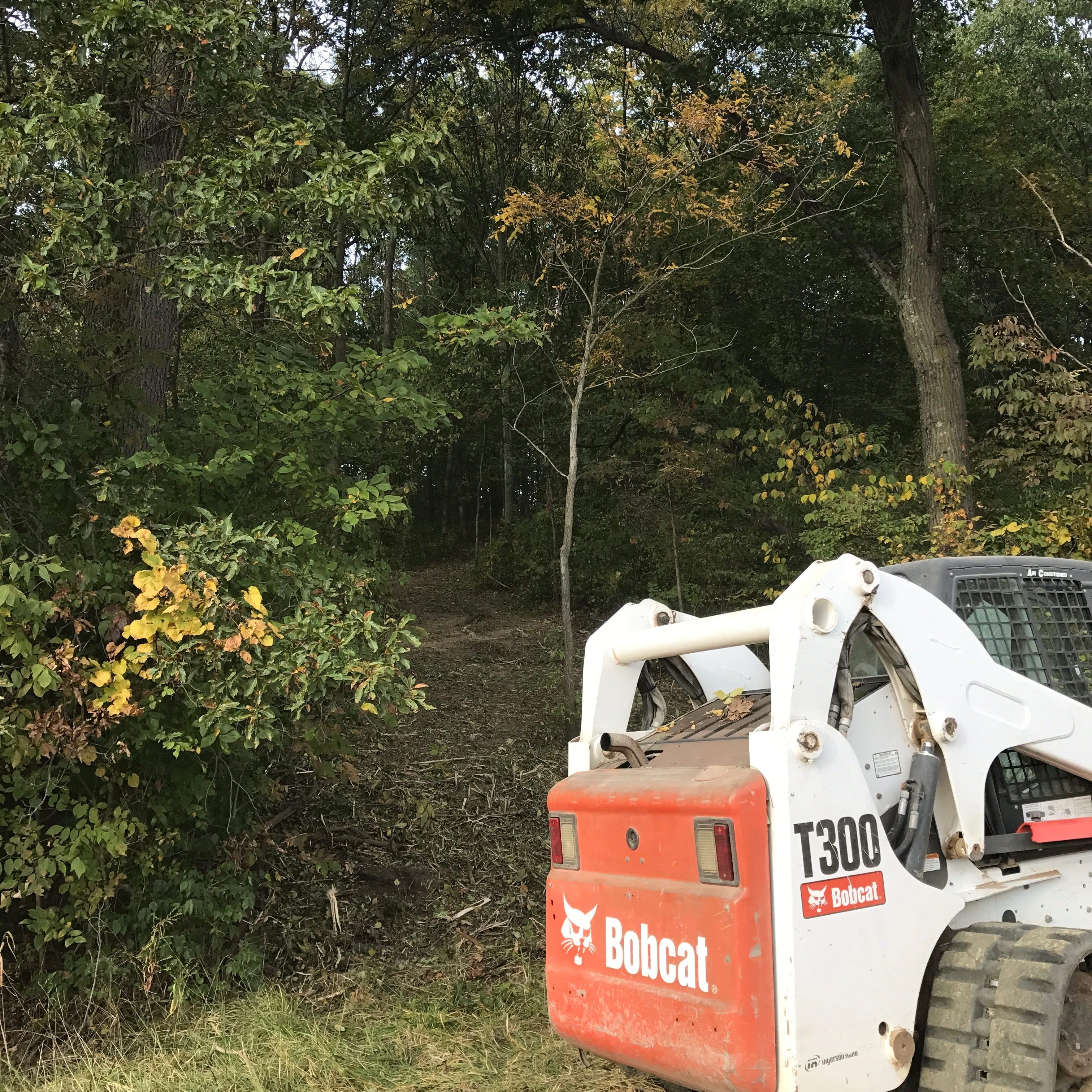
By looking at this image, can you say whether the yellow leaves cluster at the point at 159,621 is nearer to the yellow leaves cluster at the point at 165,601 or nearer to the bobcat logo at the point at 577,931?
the yellow leaves cluster at the point at 165,601

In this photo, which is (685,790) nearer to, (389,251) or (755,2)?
(755,2)

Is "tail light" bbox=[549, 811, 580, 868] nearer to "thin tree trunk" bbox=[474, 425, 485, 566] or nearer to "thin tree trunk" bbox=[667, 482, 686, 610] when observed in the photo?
"thin tree trunk" bbox=[667, 482, 686, 610]

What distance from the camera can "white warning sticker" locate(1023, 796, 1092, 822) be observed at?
3969mm

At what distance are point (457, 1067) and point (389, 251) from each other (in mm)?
17184

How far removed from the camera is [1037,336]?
10.4 metres

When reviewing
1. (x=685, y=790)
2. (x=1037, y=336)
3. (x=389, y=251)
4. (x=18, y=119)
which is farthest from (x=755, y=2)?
(x=685, y=790)

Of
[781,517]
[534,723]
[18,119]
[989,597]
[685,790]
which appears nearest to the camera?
[685,790]

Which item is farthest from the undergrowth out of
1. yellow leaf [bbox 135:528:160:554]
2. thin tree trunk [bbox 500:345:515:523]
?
thin tree trunk [bbox 500:345:515:523]

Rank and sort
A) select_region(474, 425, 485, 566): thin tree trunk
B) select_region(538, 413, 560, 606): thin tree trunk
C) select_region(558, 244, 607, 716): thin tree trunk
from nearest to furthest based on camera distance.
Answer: select_region(558, 244, 607, 716): thin tree trunk
select_region(538, 413, 560, 606): thin tree trunk
select_region(474, 425, 485, 566): thin tree trunk

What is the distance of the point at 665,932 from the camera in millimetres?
3322

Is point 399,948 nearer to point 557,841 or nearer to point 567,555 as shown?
point 557,841

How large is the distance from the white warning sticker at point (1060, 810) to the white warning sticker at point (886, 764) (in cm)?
68

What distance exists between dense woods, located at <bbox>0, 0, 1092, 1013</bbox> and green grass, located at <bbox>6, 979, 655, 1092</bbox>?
1.58 feet

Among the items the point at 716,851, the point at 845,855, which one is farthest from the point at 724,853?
the point at 845,855
